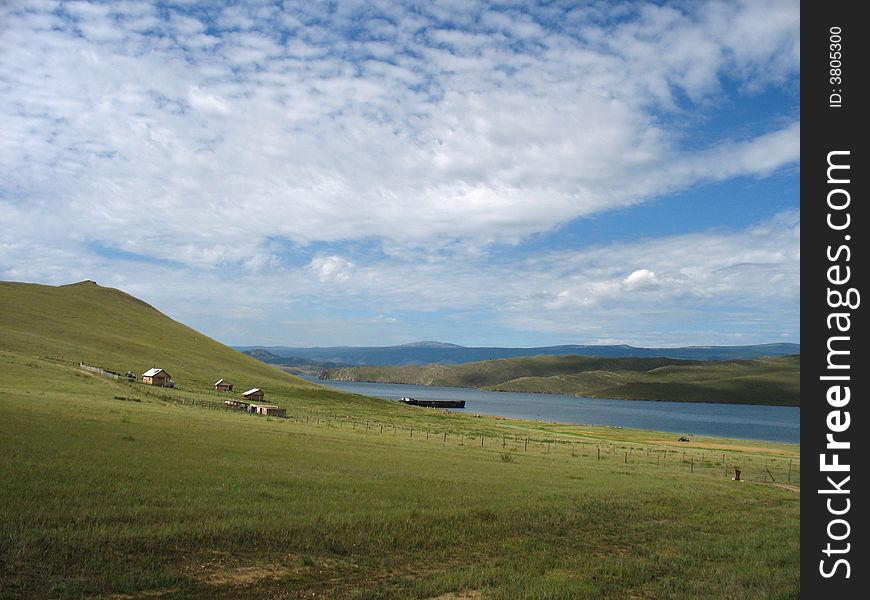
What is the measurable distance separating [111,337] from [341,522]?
434ft

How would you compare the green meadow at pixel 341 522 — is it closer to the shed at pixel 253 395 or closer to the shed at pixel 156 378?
the shed at pixel 156 378

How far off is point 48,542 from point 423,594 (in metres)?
8.38

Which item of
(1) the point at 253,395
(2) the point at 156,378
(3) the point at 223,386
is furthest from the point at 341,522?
(3) the point at 223,386

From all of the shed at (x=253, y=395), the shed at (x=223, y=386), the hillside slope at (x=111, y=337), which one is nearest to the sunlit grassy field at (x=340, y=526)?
the shed at (x=253, y=395)

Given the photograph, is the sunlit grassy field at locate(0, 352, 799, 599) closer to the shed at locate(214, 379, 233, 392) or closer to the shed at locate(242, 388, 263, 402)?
the shed at locate(242, 388, 263, 402)

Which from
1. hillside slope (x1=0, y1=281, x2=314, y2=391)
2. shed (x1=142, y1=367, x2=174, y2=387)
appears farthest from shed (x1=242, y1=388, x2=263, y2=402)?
hillside slope (x1=0, y1=281, x2=314, y2=391)

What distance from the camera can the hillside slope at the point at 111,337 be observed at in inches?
4117

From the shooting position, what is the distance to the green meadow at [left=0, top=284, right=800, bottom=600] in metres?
12.9

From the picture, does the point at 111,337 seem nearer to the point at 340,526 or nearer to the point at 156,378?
the point at 156,378

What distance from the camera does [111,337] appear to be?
131125 mm

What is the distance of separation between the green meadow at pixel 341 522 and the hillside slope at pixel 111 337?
2953 inches

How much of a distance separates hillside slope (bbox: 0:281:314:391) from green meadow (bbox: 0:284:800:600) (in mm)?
75010

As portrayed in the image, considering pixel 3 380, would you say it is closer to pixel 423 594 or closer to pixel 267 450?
pixel 267 450

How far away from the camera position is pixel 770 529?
22.9 m
